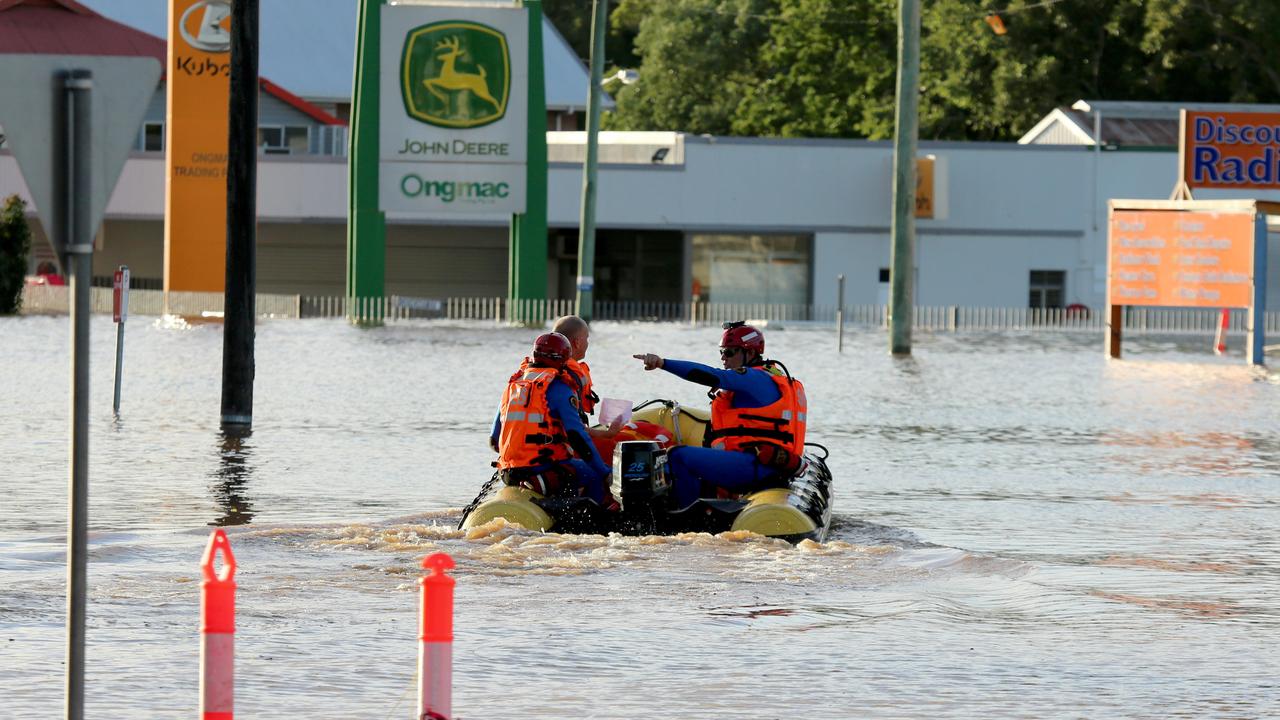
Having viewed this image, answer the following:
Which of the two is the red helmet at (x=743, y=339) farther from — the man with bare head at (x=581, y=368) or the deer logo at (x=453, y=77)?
the deer logo at (x=453, y=77)

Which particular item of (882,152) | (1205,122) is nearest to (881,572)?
(1205,122)

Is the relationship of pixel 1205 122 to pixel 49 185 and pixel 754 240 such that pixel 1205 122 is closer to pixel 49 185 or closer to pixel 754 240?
pixel 754 240

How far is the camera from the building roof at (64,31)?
62250 millimetres

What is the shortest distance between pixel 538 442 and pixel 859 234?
52092mm

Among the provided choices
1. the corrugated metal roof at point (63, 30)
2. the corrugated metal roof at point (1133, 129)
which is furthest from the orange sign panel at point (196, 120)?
the corrugated metal roof at point (1133, 129)

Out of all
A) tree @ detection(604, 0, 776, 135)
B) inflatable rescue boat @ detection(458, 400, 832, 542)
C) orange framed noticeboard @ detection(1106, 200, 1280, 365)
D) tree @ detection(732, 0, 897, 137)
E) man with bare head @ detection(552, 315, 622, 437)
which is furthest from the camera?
tree @ detection(604, 0, 776, 135)

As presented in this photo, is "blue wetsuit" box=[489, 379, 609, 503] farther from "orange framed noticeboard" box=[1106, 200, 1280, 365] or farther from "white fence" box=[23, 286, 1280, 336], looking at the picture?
"white fence" box=[23, 286, 1280, 336]

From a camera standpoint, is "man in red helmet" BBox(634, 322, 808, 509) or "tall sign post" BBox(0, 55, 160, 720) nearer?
"tall sign post" BBox(0, 55, 160, 720)

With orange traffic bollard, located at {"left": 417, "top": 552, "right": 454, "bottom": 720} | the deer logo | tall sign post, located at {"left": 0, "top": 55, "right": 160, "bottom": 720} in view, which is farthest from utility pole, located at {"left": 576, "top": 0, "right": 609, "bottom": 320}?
orange traffic bollard, located at {"left": 417, "top": 552, "right": 454, "bottom": 720}

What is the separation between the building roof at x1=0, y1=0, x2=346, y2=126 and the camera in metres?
62.2

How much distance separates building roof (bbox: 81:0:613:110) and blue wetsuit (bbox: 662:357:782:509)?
190 feet

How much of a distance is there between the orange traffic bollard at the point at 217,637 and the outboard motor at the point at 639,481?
7060 millimetres

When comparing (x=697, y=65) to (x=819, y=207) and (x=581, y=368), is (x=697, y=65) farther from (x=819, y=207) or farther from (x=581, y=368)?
(x=581, y=368)

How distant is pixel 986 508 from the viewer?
16.0 meters
